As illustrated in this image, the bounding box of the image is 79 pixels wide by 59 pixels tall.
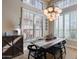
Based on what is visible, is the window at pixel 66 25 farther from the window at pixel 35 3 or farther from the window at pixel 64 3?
the window at pixel 35 3

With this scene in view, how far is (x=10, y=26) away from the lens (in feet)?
17.6

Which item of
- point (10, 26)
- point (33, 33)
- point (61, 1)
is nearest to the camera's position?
point (10, 26)

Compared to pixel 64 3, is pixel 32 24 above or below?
below

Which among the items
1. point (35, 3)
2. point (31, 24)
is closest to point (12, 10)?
point (31, 24)

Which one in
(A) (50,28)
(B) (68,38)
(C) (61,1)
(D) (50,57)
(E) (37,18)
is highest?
(C) (61,1)

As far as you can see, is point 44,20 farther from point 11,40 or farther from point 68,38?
point 11,40

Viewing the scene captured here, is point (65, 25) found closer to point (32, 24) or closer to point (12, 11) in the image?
point (32, 24)

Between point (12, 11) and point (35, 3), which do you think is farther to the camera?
point (35, 3)

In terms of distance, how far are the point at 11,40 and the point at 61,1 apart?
375cm

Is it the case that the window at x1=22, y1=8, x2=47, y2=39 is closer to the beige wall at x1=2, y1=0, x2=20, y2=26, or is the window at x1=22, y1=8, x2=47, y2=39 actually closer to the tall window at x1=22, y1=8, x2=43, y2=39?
the tall window at x1=22, y1=8, x2=43, y2=39

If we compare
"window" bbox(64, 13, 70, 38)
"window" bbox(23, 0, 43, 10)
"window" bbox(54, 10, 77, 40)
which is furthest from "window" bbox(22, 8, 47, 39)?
"window" bbox(64, 13, 70, 38)

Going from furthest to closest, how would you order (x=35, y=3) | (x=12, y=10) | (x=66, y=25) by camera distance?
(x=35, y=3) → (x=66, y=25) → (x=12, y=10)

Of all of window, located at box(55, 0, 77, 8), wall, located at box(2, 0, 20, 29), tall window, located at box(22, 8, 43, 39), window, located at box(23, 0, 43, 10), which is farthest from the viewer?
window, located at box(55, 0, 77, 8)

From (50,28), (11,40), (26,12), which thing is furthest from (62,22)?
(11,40)
